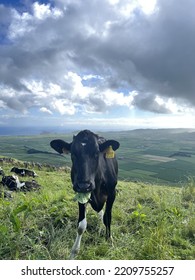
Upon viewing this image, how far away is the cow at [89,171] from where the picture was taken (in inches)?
241

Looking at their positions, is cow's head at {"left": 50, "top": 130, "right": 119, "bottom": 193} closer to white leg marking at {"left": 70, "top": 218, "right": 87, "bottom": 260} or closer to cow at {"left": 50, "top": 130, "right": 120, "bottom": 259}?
cow at {"left": 50, "top": 130, "right": 120, "bottom": 259}

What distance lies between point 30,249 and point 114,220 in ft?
9.37

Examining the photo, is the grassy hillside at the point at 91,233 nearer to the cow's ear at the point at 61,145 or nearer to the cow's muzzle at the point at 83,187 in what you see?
the cow's muzzle at the point at 83,187

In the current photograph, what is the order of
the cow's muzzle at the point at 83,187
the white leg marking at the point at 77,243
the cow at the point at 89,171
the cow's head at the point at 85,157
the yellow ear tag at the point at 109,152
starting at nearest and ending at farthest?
the cow's muzzle at the point at 83,187 → the cow's head at the point at 85,157 → the cow at the point at 89,171 → the white leg marking at the point at 77,243 → the yellow ear tag at the point at 109,152

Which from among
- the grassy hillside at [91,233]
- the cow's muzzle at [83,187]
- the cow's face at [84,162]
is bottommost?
the grassy hillside at [91,233]

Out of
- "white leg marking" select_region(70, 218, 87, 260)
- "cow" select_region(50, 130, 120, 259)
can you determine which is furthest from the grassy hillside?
"cow" select_region(50, 130, 120, 259)

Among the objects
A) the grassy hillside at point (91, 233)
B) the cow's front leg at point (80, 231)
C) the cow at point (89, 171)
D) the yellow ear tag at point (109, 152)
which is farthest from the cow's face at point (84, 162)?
the grassy hillside at point (91, 233)

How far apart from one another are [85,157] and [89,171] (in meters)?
0.34

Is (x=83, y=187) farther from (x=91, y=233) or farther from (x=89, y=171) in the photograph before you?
(x=91, y=233)

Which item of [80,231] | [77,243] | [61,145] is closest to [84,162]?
[61,145]

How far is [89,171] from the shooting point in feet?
20.4

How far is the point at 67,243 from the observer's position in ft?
22.1
